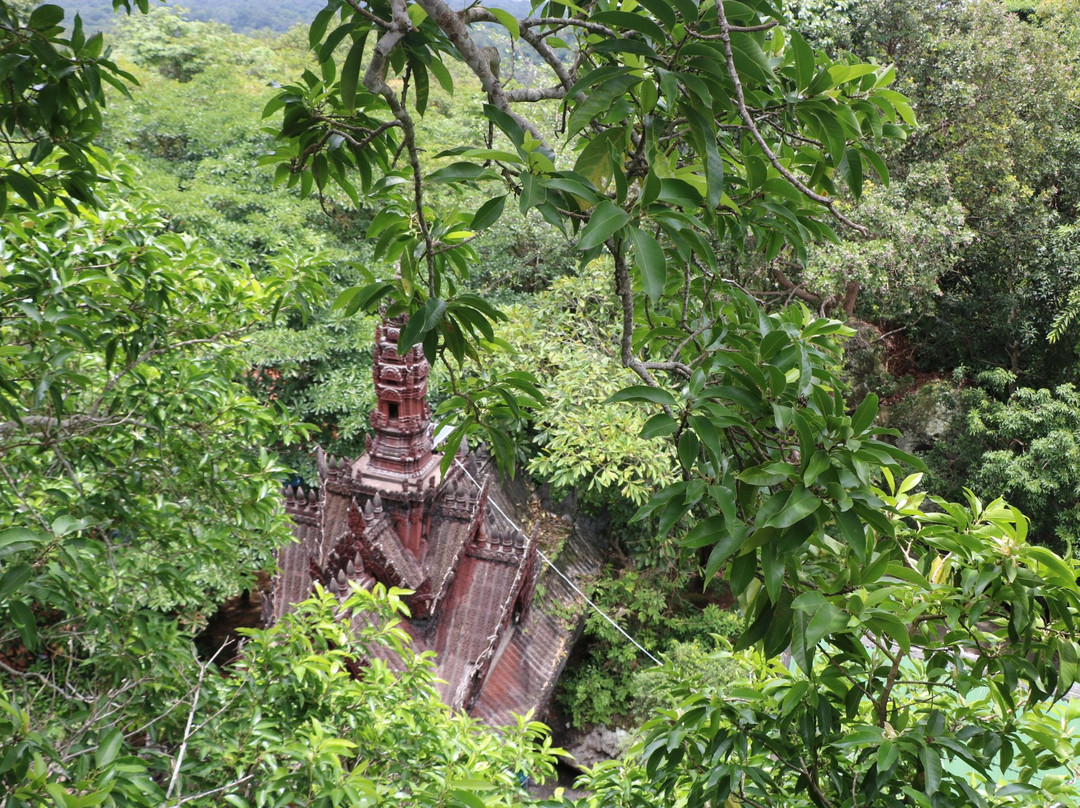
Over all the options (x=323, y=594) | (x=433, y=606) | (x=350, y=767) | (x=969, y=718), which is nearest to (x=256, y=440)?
(x=323, y=594)

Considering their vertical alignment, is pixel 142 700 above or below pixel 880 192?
below

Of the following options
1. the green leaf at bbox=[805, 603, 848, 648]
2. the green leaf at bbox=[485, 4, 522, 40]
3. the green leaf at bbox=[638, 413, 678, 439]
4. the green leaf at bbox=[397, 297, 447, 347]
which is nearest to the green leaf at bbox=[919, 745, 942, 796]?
the green leaf at bbox=[805, 603, 848, 648]

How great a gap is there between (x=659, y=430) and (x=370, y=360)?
7.63 metres

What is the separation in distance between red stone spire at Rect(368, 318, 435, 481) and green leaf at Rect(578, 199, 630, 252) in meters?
4.82

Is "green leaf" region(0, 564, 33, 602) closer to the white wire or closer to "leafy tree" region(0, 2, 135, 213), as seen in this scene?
"leafy tree" region(0, 2, 135, 213)

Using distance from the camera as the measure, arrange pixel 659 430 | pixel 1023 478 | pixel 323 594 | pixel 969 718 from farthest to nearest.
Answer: pixel 1023 478 < pixel 323 594 < pixel 969 718 < pixel 659 430

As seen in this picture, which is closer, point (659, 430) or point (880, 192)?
point (659, 430)

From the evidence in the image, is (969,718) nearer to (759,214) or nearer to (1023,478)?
(759,214)

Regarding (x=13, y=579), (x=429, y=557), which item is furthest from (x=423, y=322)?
(x=429, y=557)

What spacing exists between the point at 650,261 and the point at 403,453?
5364 millimetres

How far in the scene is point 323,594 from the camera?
272 cm

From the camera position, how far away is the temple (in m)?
6.00

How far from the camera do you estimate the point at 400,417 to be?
20.1 ft

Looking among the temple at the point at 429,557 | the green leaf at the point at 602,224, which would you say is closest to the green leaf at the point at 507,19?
the green leaf at the point at 602,224
